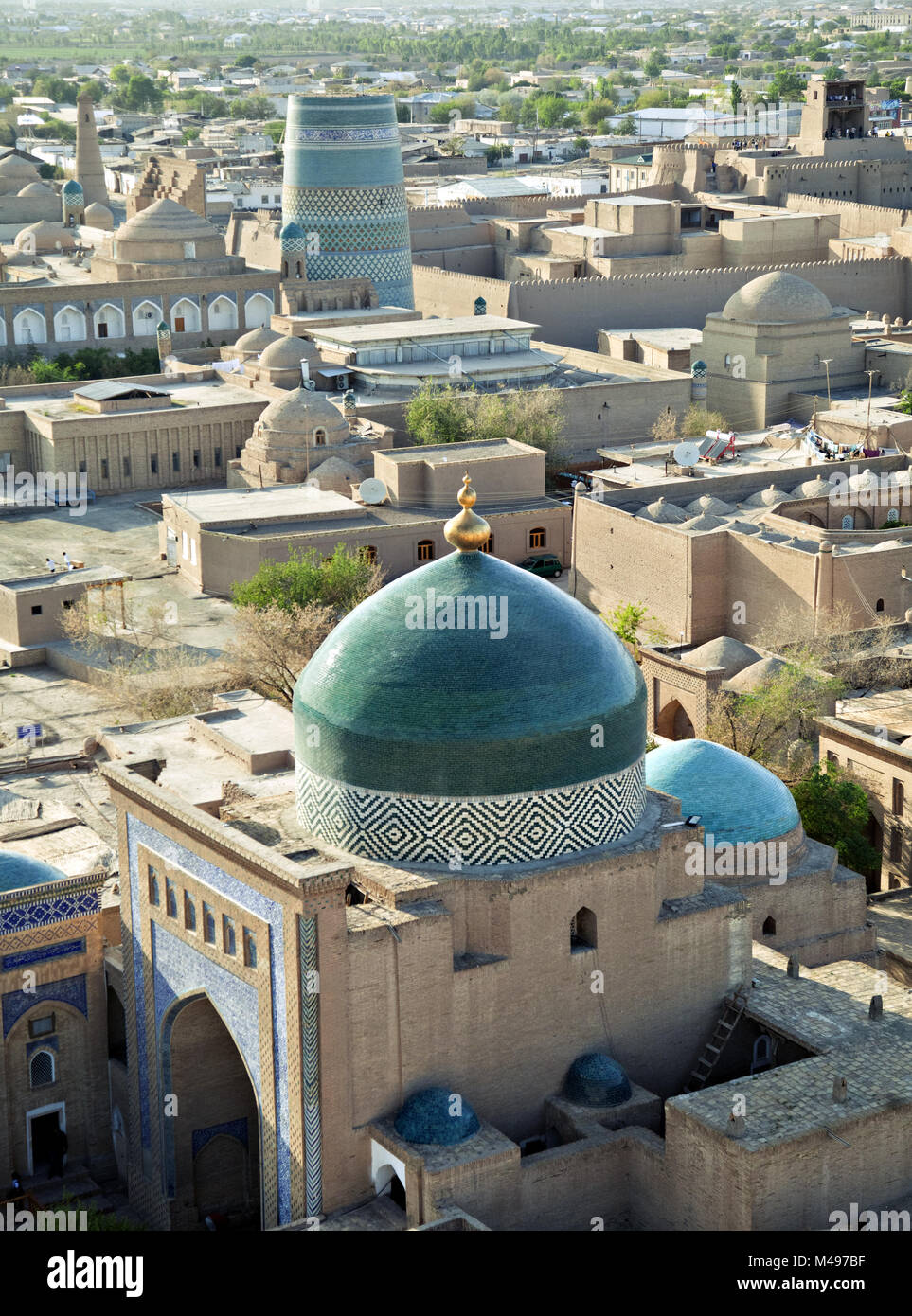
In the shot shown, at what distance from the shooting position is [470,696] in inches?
557

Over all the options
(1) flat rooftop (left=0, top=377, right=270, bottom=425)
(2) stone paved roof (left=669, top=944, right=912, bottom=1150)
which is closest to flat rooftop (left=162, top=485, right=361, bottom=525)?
(1) flat rooftop (left=0, top=377, right=270, bottom=425)

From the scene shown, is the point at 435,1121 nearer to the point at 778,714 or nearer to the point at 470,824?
the point at 470,824

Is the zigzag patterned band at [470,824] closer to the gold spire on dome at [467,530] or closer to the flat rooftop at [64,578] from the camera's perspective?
the gold spire on dome at [467,530]

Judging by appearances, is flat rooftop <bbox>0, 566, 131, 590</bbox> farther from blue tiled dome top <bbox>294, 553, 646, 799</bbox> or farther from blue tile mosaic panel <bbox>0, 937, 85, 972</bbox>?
blue tiled dome top <bbox>294, 553, 646, 799</bbox>

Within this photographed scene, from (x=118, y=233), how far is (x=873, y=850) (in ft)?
99.1

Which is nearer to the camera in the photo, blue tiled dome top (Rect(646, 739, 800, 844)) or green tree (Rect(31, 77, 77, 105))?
blue tiled dome top (Rect(646, 739, 800, 844))

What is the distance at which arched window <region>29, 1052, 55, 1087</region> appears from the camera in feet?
53.4

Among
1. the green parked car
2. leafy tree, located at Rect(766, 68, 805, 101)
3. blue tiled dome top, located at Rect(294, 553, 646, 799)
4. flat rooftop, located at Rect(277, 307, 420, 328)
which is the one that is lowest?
the green parked car

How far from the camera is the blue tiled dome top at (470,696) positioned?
14.1m

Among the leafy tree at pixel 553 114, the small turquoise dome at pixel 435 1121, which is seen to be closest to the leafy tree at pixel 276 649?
the small turquoise dome at pixel 435 1121

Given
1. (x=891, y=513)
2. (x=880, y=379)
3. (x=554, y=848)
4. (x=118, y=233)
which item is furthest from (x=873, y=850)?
(x=118, y=233)

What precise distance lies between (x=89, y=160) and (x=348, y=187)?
20851 mm

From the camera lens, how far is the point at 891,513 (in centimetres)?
2936

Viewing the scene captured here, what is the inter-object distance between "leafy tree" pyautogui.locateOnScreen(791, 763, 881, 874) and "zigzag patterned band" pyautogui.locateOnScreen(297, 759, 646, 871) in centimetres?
562
